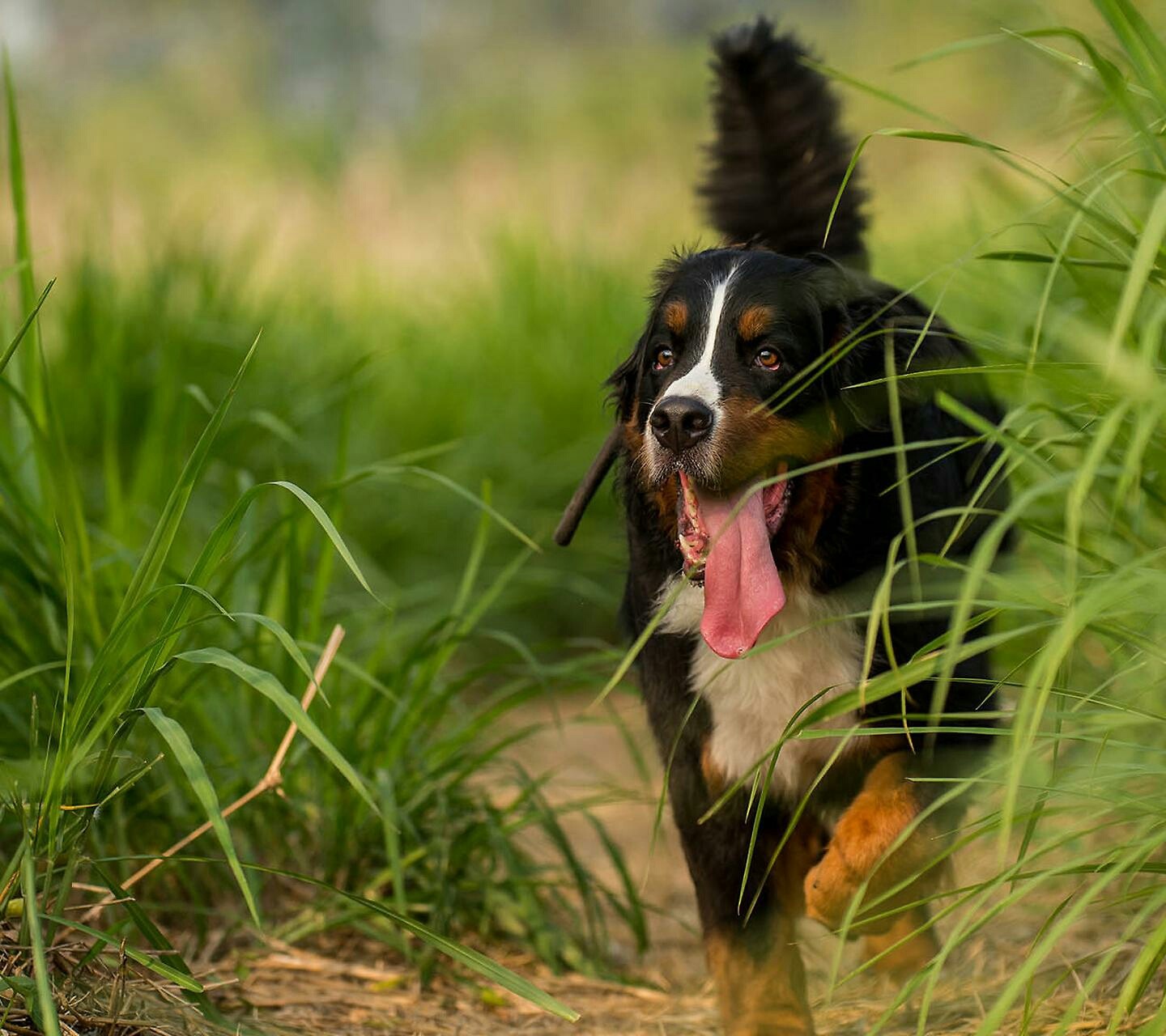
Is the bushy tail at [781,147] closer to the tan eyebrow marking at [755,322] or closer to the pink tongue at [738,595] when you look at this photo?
the tan eyebrow marking at [755,322]

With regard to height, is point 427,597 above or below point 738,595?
below

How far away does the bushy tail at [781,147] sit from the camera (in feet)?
11.2

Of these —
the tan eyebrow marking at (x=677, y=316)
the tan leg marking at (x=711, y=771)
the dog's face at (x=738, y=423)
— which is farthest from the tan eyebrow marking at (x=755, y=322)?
the tan leg marking at (x=711, y=771)

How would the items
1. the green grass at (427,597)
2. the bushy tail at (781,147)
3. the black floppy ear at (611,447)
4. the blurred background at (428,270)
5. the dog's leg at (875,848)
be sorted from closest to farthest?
1. the green grass at (427,597)
2. the dog's leg at (875,848)
3. the black floppy ear at (611,447)
4. the bushy tail at (781,147)
5. the blurred background at (428,270)

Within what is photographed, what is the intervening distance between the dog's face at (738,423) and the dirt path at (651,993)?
484 mm

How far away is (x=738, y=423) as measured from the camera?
254 centimetres

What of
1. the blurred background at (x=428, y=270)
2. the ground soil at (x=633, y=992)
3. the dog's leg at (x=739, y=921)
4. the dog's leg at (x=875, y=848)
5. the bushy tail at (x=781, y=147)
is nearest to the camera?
the dog's leg at (x=875, y=848)

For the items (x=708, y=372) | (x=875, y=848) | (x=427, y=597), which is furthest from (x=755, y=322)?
(x=427, y=597)

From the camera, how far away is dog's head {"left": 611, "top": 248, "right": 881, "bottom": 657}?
253cm

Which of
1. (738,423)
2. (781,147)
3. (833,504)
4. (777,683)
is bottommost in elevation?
(777,683)

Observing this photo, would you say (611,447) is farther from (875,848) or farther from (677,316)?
(875,848)

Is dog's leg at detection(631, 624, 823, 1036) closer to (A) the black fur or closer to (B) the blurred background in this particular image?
(A) the black fur

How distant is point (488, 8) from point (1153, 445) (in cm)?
3466

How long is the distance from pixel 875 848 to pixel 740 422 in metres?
0.76
